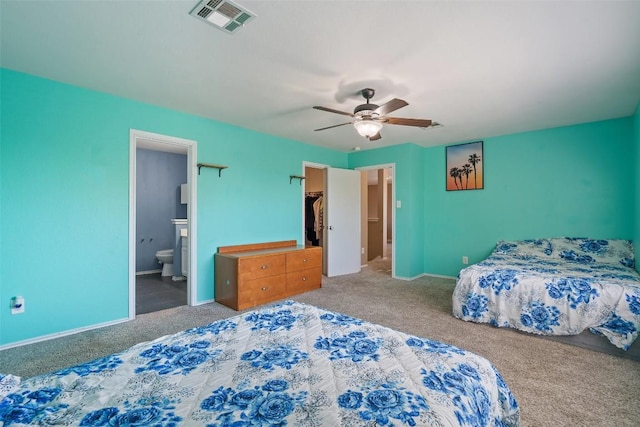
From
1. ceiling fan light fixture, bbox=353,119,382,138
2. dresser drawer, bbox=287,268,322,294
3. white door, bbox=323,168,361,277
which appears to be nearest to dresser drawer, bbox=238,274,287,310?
dresser drawer, bbox=287,268,322,294

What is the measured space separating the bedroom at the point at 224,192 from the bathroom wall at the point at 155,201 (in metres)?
2.56

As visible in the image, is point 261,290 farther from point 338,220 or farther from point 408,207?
point 408,207

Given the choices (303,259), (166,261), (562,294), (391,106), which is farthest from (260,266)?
(562,294)

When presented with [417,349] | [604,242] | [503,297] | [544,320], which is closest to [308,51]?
[417,349]

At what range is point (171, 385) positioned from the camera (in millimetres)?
1106

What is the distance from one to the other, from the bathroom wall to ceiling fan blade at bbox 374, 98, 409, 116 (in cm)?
478

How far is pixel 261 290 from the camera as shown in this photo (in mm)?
3881

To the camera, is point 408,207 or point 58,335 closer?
point 58,335

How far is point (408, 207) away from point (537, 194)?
1861mm

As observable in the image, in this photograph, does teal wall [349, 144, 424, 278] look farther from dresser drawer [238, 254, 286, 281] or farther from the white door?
dresser drawer [238, 254, 286, 281]

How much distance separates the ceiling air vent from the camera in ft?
5.89

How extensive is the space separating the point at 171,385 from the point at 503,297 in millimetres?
3099

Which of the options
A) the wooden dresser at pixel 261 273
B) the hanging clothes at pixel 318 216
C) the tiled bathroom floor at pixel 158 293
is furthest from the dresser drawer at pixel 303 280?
the hanging clothes at pixel 318 216

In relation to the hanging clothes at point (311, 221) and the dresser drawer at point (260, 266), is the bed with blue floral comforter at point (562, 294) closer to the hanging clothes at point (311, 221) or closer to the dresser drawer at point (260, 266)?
the dresser drawer at point (260, 266)
